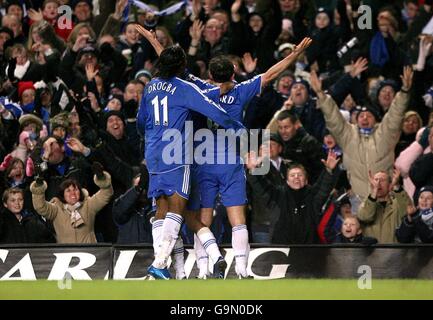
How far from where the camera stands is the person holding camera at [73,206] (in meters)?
16.9

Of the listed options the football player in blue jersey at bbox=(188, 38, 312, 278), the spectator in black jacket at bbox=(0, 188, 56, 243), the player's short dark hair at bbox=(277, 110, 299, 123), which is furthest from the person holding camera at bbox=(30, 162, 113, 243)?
the player's short dark hair at bbox=(277, 110, 299, 123)

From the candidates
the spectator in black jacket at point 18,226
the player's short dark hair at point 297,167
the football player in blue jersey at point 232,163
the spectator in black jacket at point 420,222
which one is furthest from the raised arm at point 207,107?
the spectator in black jacket at point 18,226

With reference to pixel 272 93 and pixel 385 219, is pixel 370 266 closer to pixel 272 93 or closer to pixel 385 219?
pixel 385 219

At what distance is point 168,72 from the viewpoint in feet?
47.5

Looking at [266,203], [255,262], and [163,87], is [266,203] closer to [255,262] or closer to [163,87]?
[255,262]

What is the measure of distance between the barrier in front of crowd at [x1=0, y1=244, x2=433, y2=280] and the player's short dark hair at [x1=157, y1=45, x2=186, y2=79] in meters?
2.37

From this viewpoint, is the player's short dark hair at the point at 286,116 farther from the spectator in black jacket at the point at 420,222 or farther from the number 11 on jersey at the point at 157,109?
the number 11 on jersey at the point at 157,109

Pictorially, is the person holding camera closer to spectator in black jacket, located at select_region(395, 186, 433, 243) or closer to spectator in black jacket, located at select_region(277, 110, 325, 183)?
spectator in black jacket, located at select_region(277, 110, 325, 183)

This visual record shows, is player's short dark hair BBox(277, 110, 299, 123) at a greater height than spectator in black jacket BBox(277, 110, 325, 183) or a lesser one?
greater

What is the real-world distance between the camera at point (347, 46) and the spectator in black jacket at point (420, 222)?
18.0 feet

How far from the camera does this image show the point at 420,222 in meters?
16.5

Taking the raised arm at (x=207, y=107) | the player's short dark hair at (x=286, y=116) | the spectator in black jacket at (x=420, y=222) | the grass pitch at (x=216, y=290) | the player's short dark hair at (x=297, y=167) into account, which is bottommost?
the grass pitch at (x=216, y=290)

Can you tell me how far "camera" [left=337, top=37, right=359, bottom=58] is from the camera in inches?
854
